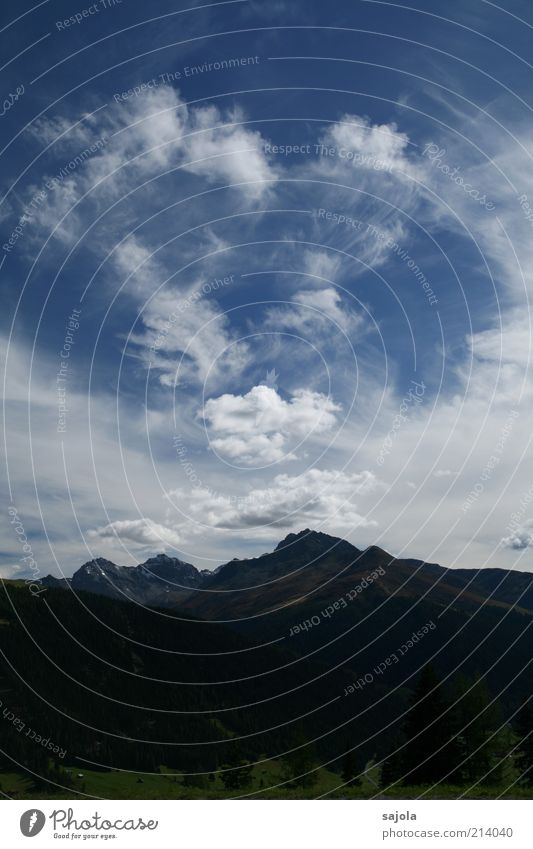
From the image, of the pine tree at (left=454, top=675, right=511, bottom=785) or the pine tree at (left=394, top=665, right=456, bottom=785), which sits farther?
the pine tree at (left=454, top=675, right=511, bottom=785)

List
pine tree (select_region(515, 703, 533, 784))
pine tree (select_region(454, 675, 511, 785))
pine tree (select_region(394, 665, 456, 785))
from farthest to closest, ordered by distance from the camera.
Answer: pine tree (select_region(515, 703, 533, 784)) < pine tree (select_region(454, 675, 511, 785)) < pine tree (select_region(394, 665, 456, 785))

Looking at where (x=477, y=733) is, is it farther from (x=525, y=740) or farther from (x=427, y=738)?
(x=427, y=738)

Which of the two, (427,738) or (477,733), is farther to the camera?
(477,733)

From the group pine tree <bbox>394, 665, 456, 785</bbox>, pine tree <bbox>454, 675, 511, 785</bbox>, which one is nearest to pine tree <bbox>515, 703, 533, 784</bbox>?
pine tree <bbox>454, 675, 511, 785</bbox>

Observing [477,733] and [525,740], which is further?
[525,740]

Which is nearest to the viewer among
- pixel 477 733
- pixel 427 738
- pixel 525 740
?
pixel 427 738

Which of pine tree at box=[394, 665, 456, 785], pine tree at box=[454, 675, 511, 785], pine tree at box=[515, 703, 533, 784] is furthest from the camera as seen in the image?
pine tree at box=[515, 703, 533, 784]

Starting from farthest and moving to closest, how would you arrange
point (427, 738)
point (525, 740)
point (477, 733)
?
point (525, 740), point (477, 733), point (427, 738)

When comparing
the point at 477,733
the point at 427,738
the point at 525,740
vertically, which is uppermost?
the point at 427,738

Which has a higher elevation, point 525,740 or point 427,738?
point 427,738

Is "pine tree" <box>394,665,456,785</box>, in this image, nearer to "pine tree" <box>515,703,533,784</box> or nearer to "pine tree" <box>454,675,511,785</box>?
"pine tree" <box>454,675,511,785</box>

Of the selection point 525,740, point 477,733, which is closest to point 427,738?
point 477,733
